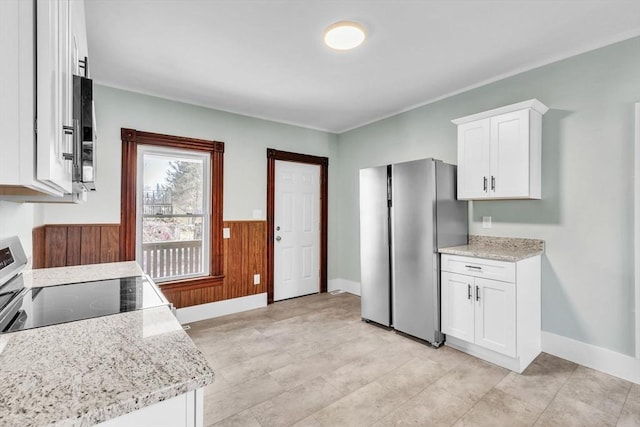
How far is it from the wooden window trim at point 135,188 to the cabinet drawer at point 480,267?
2606mm

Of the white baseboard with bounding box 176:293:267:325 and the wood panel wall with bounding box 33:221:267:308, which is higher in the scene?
the wood panel wall with bounding box 33:221:267:308

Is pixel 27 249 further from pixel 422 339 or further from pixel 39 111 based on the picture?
pixel 422 339

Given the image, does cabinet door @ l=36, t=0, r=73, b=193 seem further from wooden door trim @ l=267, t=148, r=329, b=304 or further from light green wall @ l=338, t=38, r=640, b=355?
wooden door trim @ l=267, t=148, r=329, b=304

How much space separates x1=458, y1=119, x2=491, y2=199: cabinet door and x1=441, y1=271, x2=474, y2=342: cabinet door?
0.83 m

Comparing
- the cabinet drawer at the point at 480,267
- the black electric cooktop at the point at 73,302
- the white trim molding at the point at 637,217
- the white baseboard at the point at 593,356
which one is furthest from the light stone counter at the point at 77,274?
the white trim molding at the point at 637,217

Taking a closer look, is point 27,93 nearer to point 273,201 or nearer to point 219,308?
point 219,308

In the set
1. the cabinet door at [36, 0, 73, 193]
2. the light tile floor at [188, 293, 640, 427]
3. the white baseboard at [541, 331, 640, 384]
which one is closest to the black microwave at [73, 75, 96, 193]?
the cabinet door at [36, 0, 73, 193]

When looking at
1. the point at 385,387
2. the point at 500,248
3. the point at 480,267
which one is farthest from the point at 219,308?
the point at 500,248

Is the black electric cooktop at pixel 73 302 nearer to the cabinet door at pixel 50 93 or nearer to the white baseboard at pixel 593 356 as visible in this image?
the cabinet door at pixel 50 93

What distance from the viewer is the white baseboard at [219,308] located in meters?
3.50

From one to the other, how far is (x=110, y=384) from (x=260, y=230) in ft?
11.4

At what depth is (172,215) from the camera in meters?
3.52

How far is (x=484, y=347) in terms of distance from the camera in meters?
2.58

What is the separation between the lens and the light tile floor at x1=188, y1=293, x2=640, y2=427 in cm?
189
